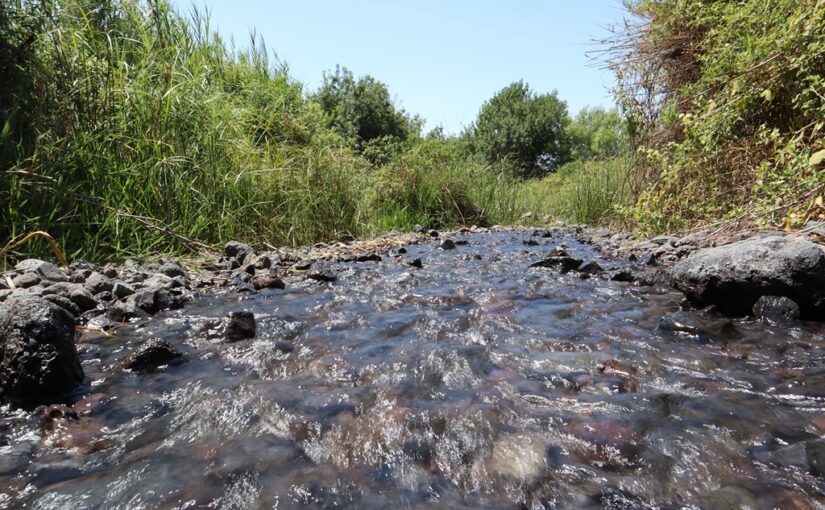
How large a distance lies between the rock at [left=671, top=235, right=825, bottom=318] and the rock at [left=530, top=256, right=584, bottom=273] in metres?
1.50

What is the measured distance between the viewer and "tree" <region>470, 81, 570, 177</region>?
3259cm

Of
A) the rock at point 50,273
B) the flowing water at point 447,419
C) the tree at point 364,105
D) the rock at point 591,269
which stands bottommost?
the flowing water at point 447,419

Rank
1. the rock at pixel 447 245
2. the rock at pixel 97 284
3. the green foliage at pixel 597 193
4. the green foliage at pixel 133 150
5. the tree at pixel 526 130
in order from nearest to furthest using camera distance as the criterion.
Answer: the rock at pixel 97 284, the green foliage at pixel 133 150, the rock at pixel 447 245, the green foliage at pixel 597 193, the tree at pixel 526 130

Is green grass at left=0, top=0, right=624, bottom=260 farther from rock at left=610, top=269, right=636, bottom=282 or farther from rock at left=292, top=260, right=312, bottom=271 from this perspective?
rock at left=610, top=269, right=636, bottom=282

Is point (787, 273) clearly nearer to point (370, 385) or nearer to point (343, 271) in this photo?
point (370, 385)

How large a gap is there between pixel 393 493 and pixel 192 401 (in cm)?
111

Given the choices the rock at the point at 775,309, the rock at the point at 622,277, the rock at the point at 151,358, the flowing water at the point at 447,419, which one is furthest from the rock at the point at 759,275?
the rock at the point at 151,358

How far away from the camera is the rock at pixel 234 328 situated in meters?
2.97

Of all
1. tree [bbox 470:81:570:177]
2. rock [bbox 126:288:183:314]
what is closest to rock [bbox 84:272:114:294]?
rock [bbox 126:288:183:314]

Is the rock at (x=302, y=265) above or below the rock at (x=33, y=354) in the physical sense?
above

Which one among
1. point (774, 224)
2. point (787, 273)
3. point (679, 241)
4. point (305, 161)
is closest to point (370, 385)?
point (787, 273)

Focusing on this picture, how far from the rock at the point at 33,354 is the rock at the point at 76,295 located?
1172 mm

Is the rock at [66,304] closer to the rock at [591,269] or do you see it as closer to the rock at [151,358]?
the rock at [151,358]

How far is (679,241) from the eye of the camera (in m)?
5.56
